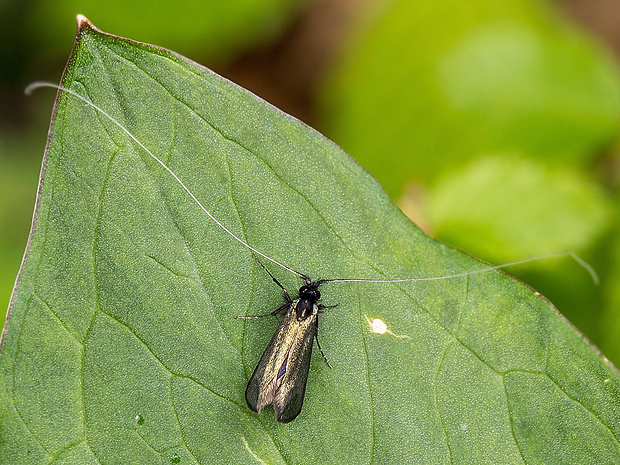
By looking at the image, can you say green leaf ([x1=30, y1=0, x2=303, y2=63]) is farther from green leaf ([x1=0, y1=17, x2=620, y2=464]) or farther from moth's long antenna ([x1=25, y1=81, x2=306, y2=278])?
green leaf ([x1=0, y1=17, x2=620, y2=464])

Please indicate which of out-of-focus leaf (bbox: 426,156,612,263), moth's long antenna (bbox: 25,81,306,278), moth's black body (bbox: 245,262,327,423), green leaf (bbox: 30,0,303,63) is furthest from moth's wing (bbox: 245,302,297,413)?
green leaf (bbox: 30,0,303,63)

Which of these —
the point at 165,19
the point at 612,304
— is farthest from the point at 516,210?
the point at 165,19

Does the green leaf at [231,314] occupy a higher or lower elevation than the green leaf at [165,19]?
lower

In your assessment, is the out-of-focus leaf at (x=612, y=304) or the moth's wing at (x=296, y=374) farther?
the out-of-focus leaf at (x=612, y=304)

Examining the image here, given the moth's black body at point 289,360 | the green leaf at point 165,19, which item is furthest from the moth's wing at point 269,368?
the green leaf at point 165,19

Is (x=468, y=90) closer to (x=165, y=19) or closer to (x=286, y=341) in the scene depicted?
(x=165, y=19)

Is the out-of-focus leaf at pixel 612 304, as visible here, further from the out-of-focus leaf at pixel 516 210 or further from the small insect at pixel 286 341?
the small insect at pixel 286 341

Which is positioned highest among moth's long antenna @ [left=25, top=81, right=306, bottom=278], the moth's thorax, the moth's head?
moth's long antenna @ [left=25, top=81, right=306, bottom=278]

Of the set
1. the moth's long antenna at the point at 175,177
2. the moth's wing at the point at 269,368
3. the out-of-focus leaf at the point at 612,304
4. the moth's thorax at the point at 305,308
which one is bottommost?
the moth's wing at the point at 269,368
